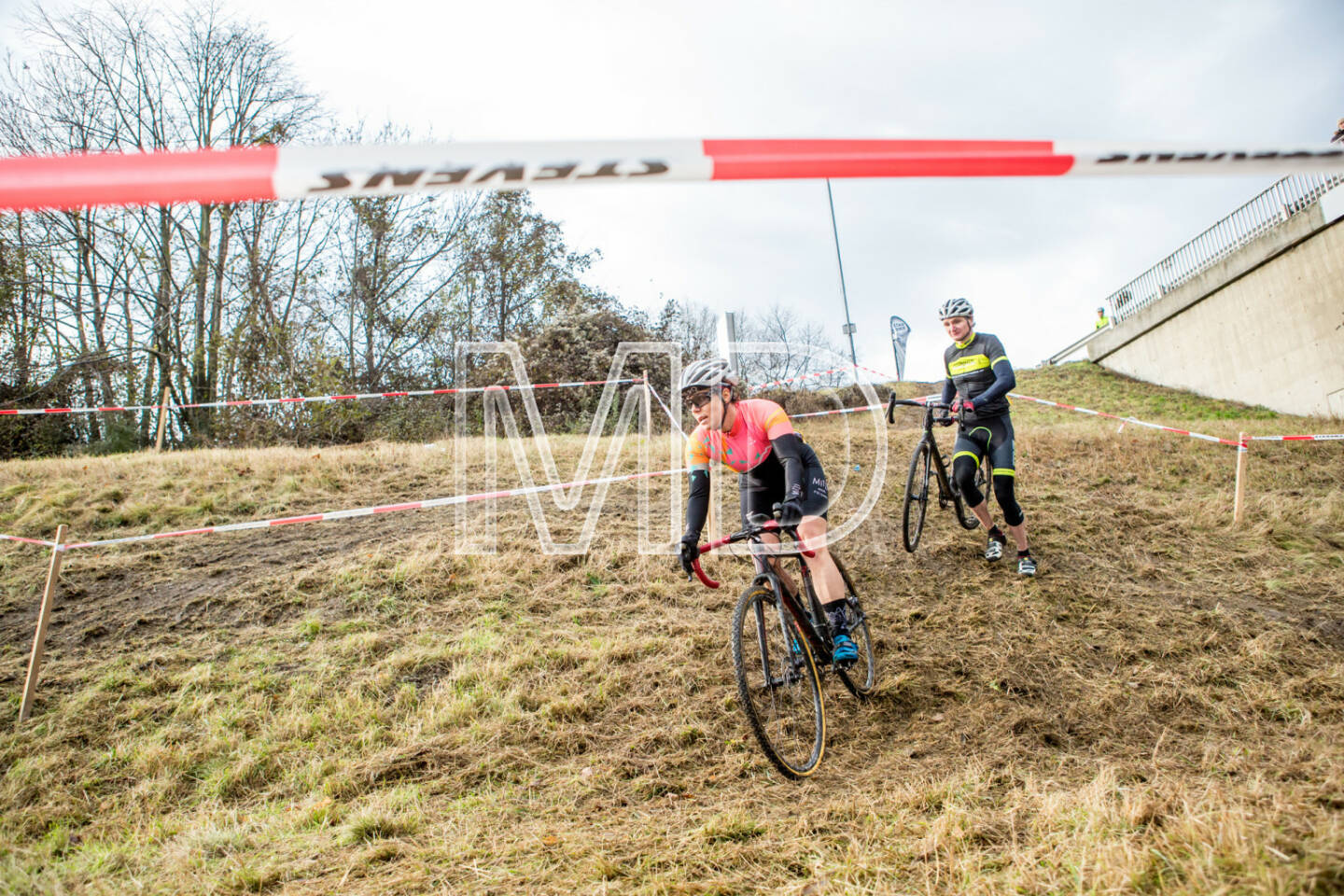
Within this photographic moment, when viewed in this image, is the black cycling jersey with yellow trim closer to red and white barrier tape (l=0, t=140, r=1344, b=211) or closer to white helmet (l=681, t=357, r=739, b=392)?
white helmet (l=681, t=357, r=739, b=392)

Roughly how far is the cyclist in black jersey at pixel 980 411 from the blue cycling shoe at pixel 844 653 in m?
2.76

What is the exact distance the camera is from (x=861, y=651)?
532cm

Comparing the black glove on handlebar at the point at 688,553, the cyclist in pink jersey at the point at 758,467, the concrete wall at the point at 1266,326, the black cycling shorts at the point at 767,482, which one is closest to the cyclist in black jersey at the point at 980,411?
the black cycling shorts at the point at 767,482

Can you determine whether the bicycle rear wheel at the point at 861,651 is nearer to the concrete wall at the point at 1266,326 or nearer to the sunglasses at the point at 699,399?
the sunglasses at the point at 699,399

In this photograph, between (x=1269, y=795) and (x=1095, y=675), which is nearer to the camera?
(x=1269, y=795)

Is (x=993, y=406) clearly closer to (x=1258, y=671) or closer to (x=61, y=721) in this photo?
(x=1258, y=671)

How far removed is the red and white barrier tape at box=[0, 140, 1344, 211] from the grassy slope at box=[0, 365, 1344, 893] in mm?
2443

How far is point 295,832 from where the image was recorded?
148 inches

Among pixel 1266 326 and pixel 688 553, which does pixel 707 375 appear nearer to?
pixel 688 553

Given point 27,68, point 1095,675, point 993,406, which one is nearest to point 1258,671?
point 1095,675

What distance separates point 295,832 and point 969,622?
16.7 ft

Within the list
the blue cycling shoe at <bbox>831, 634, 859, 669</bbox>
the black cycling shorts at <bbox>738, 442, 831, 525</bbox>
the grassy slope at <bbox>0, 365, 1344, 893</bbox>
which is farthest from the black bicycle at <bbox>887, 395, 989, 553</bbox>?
the blue cycling shoe at <bbox>831, 634, 859, 669</bbox>

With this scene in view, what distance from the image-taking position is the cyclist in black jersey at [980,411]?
657 centimetres

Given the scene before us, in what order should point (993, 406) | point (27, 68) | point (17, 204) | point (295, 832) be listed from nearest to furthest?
1. point (17, 204)
2. point (295, 832)
3. point (993, 406)
4. point (27, 68)
